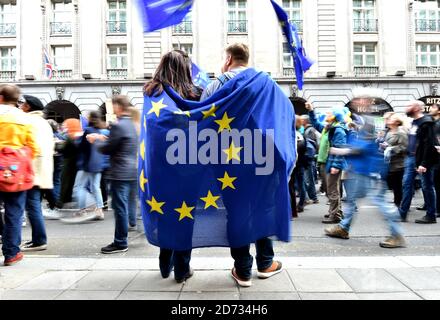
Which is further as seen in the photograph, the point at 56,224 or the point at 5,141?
the point at 56,224

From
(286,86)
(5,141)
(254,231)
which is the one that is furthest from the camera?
(286,86)

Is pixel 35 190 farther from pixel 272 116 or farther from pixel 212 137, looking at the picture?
pixel 272 116

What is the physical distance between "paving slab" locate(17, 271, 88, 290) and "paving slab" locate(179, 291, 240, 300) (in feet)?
3.46

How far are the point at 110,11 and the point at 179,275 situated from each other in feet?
86.2

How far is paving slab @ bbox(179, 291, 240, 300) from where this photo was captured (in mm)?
3066

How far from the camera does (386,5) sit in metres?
25.3

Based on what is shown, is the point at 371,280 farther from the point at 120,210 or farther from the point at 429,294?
the point at 120,210

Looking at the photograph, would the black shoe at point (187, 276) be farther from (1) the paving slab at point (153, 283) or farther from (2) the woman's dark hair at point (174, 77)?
(2) the woman's dark hair at point (174, 77)

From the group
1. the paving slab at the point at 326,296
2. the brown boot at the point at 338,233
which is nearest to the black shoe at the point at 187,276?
the paving slab at the point at 326,296

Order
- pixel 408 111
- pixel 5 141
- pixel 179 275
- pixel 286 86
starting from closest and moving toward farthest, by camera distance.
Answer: pixel 179 275 < pixel 5 141 < pixel 408 111 < pixel 286 86

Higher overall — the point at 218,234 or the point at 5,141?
the point at 5,141

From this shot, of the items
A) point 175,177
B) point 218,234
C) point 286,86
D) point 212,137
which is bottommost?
point 218,234

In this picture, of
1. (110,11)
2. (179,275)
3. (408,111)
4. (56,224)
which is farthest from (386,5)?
(179,275)

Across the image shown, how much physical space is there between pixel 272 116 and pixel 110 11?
26092 millimetres
